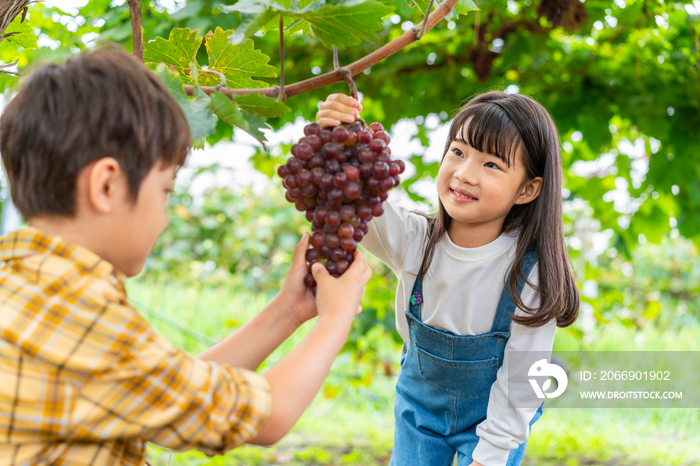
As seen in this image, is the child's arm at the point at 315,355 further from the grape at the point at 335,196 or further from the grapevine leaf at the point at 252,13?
the grapevine leaf at the point at 252,13

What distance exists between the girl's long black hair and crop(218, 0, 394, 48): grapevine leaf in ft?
1.61

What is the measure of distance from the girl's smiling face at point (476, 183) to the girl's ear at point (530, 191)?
0.07 feet

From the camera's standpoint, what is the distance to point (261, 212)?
537 cm

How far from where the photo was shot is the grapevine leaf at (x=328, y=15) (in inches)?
30.6

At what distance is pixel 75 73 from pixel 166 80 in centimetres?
13

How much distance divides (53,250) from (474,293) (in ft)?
2.95

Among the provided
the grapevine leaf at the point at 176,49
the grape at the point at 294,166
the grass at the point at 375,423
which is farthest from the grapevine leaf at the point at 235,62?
the grass at the point at 375,423

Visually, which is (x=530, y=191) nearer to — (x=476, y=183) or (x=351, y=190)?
(x=476, y=183)

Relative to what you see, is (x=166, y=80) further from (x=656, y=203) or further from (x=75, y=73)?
(x=656, y=203)

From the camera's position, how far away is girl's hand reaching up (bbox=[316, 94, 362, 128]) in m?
0.88

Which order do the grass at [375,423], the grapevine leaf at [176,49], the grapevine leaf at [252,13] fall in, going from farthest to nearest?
the grass at [375,423], the grapevine leaf at [176,49], the grapevine leaf at [252,13]

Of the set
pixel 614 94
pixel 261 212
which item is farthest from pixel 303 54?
pixel 261 212

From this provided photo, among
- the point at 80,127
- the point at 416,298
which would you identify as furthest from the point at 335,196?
the point at 416,298

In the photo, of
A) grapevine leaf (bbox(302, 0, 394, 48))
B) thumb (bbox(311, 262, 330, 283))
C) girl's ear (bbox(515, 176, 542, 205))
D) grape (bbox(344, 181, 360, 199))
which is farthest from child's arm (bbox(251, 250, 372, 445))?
girl's ear (bbox(515, 176, 542, 205))
